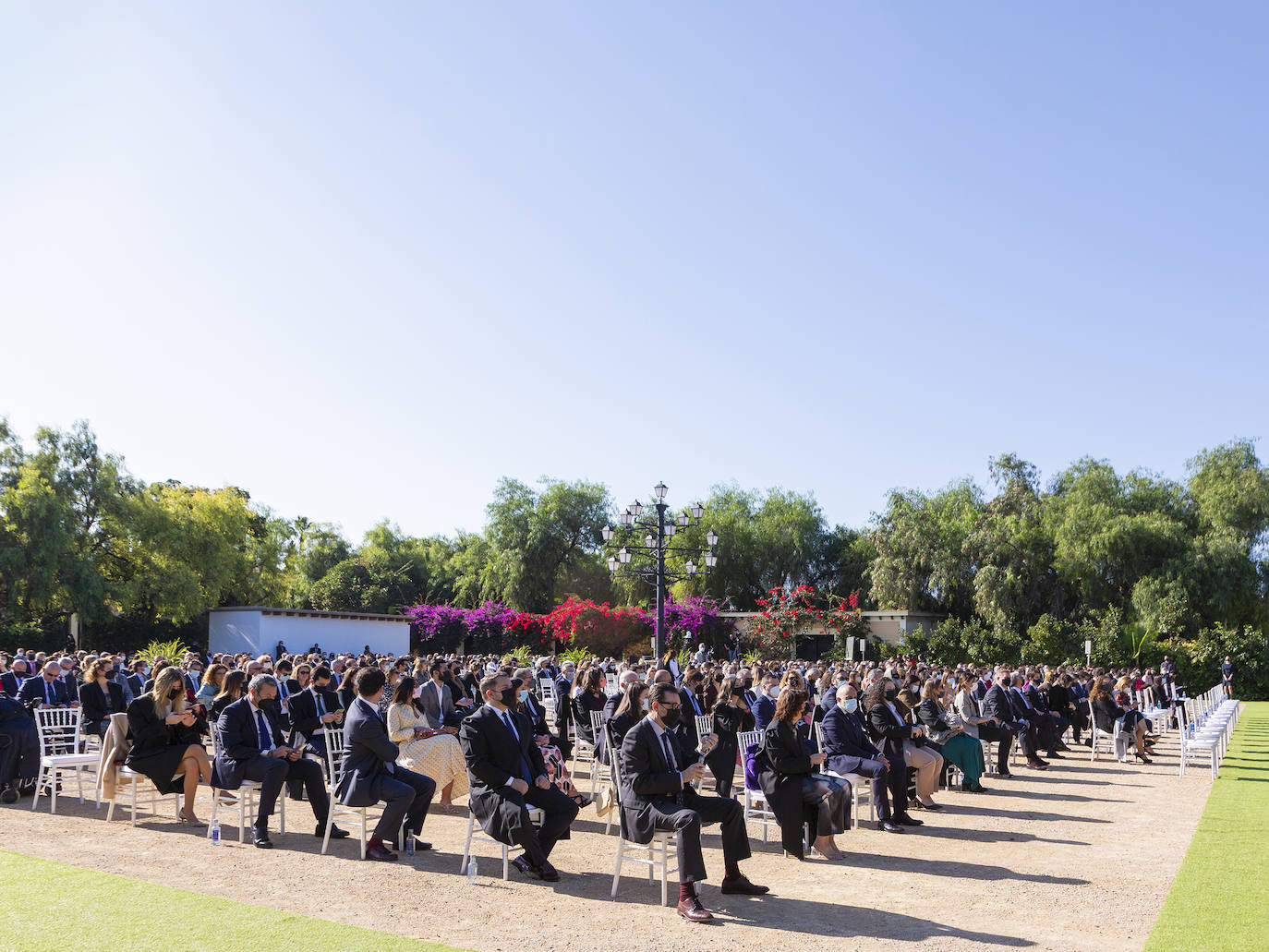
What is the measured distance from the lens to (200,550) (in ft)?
139

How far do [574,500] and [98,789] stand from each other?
43345 mm

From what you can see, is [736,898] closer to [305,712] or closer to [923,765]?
[923,765]

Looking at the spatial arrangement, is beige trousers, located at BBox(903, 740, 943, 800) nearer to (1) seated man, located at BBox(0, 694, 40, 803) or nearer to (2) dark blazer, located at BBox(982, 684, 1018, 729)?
(2) dark blazer, located at BBox(982, 684, 1018, 729)

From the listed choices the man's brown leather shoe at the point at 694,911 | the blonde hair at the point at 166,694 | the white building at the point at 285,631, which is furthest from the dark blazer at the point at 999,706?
the white building at the point at 285,631

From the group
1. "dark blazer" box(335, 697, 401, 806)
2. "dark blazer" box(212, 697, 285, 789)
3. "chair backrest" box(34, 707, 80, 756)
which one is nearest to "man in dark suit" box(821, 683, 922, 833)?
"dark blazer" box(335, 697, 401, 806)

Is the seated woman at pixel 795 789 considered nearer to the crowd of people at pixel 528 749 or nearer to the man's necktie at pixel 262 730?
the crowd of people at pixel 528 749

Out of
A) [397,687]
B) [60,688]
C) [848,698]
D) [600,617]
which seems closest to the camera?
[397,687]

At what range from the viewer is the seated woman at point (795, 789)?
844 centimetres

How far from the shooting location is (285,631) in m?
37.2

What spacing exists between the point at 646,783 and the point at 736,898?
39.9 inches

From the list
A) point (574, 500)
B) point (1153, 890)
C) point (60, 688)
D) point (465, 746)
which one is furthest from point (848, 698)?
point (574, 500)

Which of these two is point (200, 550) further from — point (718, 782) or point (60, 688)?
point (718, 782)

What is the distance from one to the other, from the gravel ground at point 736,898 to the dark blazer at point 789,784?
0.22 meters

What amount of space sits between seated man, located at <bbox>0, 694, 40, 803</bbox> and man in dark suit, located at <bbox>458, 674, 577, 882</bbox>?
5.87 meters
